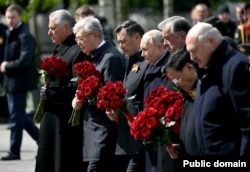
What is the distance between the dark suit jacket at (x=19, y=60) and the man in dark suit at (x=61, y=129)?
350cm

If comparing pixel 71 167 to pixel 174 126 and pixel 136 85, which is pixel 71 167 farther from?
pixel 174 126

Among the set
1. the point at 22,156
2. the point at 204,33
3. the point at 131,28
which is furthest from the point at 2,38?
the point at 204,33

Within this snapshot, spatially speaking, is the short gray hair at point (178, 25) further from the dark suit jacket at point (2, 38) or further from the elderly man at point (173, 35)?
the dark suit jacket at point (2, 38)

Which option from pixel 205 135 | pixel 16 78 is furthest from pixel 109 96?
pixel 16 78

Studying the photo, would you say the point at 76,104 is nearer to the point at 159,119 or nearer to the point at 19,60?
the point at 159,119

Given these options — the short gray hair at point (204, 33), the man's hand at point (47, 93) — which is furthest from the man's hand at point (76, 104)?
the short gray hair at point (204, 33)

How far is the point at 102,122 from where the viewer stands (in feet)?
34.4

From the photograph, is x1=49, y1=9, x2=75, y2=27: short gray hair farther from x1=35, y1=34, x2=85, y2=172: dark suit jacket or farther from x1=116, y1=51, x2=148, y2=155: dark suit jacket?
x1=116, y1=51, x2=148, y2=155: dark suit jacket

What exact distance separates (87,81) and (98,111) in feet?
1.63

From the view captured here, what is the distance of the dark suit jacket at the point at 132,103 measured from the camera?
10028 millimetres

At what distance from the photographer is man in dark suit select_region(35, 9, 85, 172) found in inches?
440

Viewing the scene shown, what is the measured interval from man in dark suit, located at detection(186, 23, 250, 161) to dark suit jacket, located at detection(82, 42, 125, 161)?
263 centimetres

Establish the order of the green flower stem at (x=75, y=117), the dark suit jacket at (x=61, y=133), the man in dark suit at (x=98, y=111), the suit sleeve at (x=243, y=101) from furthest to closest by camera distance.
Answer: the dark suit jacket at (x=61, y=133) → the green flower stem at (x=75, y=117) → the man in dark suit at (x=98, y=111) → the suit sleeve at (x=243, y=101)

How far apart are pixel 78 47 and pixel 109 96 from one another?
1932 mm
